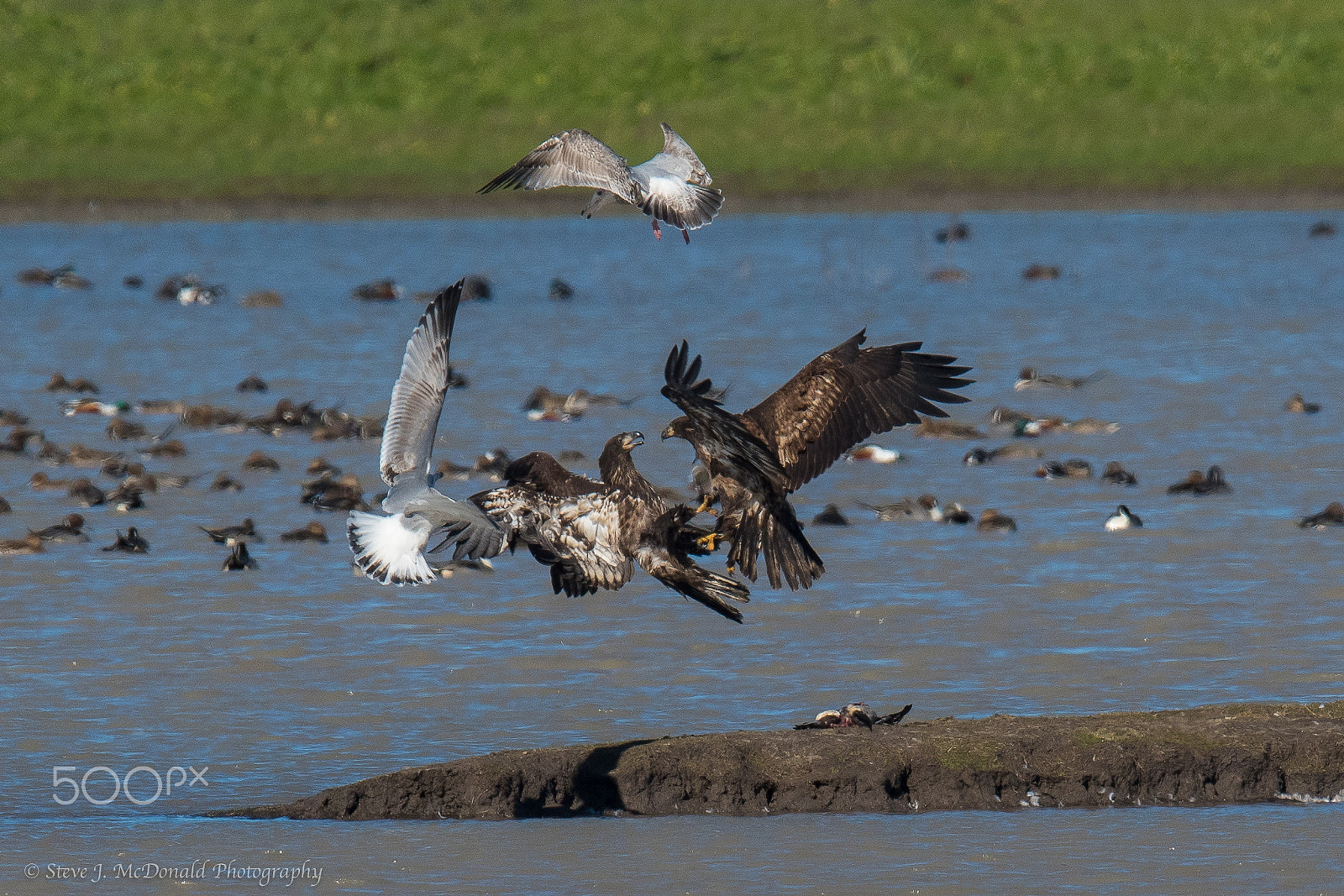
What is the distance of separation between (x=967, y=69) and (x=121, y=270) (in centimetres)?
1578

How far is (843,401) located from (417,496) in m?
1.90

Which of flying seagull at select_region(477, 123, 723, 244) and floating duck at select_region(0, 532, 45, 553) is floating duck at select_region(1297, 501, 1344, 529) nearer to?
flying seagull at select_region(477, 123, 723, 244)

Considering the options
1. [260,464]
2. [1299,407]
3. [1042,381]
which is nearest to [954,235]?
[1042,381]

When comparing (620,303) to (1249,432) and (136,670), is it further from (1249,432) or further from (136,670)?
(136,670)

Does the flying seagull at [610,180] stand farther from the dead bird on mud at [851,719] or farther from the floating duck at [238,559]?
the floating duck at [238,559]

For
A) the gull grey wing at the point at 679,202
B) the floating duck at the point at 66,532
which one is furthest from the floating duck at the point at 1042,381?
the gull grey wing at the point at 679,202

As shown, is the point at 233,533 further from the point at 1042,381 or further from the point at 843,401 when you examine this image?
the point at 1042,381

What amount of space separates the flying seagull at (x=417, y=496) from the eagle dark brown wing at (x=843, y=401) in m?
1.22

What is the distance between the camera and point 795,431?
9.19 metres

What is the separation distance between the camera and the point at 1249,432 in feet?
62.8

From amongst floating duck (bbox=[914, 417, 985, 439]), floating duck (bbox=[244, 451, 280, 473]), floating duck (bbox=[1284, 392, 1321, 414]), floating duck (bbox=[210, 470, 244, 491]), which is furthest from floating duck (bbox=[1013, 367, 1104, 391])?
floating duck (bbox=[210, 470, 244, 491])

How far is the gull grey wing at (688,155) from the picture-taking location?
11.2 metres

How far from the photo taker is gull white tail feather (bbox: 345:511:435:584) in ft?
27.2

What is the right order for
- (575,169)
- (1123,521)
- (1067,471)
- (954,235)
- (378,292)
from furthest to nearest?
1. (954,235)
2. (378,292)
3. (1067,471)
4. (1123,521)
5. (575,169)
